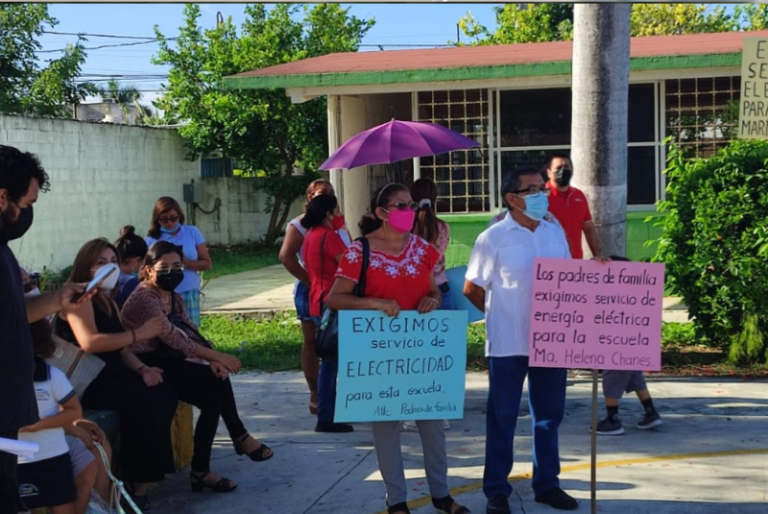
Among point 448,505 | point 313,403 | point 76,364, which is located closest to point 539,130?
point 313,403

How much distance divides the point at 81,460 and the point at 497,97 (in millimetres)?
10774

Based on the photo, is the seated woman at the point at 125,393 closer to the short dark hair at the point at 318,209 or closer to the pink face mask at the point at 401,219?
the pink face mask at the point at 401,219

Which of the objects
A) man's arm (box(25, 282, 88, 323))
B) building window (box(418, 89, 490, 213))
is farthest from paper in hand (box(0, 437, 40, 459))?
building window (box(418, 89, 490, 213))

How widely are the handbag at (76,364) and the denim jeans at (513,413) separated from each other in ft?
7.22

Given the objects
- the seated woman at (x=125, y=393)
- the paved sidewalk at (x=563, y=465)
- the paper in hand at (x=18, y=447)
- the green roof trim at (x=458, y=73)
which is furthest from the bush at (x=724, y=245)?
the paper in hand at (x=18, y=447)

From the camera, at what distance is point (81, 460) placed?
5.06 m

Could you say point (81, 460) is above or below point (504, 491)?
above

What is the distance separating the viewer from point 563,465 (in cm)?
674

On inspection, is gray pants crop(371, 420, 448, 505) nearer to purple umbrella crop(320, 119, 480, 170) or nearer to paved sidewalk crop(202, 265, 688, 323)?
purple umbrella crop(320, 119, 480, 170)

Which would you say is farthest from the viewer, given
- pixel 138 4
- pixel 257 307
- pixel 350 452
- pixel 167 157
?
pixel 167 157

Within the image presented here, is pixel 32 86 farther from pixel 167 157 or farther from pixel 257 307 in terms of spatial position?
pixel 257 307

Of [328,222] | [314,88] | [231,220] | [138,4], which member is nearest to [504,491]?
[328,222]

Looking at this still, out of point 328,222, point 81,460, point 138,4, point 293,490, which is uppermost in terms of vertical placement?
point 138,4

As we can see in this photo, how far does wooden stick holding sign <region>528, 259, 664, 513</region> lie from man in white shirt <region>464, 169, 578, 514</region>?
13cm
